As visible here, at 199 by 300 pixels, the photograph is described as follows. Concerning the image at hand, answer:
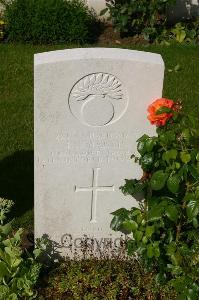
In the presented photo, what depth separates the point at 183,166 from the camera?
3.67m

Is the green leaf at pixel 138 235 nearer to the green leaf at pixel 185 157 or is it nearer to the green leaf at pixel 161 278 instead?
the green leaf at pixel 161 278

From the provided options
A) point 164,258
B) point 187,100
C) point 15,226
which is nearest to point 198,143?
point 164,258

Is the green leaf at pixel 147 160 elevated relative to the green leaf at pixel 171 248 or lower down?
elevated

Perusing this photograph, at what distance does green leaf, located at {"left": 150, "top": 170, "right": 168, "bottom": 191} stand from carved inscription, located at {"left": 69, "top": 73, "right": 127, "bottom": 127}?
1.43 ft

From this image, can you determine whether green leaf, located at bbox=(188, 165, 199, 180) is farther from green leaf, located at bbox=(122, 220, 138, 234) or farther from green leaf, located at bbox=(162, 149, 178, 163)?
green leaf, located at bbox=(122, 220, 138, 234)

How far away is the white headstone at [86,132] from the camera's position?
145 inches

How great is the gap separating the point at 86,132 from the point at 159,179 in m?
0.55

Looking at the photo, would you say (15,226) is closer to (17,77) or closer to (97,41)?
(17,77)

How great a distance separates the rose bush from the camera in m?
3.66

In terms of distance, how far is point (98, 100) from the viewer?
380 centimetres

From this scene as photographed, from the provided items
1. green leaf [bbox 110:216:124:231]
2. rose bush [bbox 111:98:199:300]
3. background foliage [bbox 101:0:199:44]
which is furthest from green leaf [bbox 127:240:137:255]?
background foliage [bbox 101:0:199:44]

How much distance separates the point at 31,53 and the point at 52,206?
12.2ft

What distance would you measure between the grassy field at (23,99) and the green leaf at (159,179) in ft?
4.76

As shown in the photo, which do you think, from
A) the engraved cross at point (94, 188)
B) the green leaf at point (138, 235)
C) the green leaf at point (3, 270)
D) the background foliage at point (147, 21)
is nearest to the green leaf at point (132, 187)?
the engraved cross at point (94, 188)
